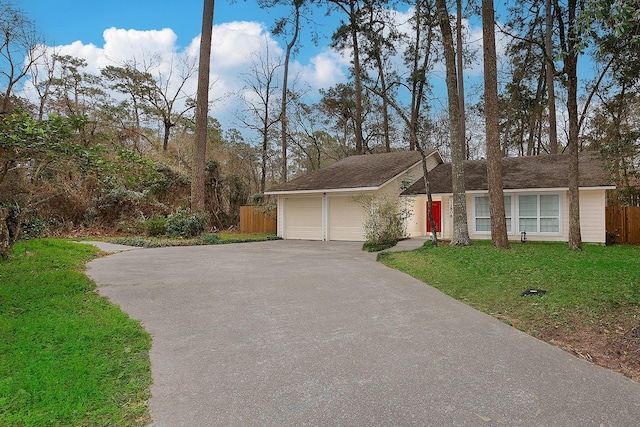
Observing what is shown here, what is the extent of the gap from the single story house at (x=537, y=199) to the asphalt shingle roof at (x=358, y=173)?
5.29 feet

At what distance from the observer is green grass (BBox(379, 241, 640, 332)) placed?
4.93 metres

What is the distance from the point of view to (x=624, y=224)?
46.9ft

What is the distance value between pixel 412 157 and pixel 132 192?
46.6ft

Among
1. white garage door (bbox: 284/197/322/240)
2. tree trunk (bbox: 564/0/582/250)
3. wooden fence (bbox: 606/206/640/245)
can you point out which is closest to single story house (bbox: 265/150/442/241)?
white garage door (bbox: 284/197/322/240)

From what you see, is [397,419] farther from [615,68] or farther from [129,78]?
[129,78]

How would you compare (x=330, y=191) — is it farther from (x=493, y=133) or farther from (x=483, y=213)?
(x=493, y=133)

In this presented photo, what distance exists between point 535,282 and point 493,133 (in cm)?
576

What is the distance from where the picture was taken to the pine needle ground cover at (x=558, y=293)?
4.06 metres

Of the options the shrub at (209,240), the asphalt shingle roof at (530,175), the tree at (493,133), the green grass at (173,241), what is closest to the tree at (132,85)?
the green grass at (173,241)

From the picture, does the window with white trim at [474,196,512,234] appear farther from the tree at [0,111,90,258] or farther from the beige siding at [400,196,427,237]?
the tree at [0,111,90,258]

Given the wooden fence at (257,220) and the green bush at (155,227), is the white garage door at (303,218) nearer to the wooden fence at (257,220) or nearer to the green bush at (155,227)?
the wooden fence at (257,220)

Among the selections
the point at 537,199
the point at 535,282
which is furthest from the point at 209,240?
the point at 537,199

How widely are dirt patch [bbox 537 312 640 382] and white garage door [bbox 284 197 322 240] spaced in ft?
44.9

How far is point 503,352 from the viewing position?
3748mm
